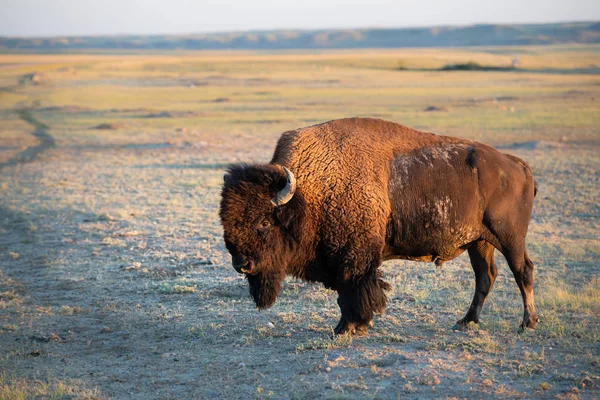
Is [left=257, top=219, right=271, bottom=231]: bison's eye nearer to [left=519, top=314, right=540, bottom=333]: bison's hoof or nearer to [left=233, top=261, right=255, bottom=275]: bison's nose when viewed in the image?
[left=233, top=261, right=255, bottom=275]: bison's nose

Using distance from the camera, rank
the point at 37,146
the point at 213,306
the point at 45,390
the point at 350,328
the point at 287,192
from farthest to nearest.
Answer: the point at 37,146
the point at 213,306
the point at 350,328
the point at 287,192
the point at 45,390

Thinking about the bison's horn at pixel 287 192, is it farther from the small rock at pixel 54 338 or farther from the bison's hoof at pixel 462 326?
the small rock at pixel 54 338

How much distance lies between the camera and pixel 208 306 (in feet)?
28.2

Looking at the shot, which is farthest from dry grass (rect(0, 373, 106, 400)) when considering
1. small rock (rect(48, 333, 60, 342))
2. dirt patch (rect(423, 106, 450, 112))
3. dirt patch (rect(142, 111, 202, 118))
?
dirt patch (rect(423, 106, 450, 112))

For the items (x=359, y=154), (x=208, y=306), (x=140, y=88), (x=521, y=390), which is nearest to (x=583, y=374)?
(x=521, y=390)

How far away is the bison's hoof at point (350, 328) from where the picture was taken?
7.17m

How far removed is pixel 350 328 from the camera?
7176 mm

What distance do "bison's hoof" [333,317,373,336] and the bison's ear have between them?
99 centimetres

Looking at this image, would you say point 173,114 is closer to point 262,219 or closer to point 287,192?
point 262,219

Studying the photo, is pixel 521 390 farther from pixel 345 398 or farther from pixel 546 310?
pixel 546 310

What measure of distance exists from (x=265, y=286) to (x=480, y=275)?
2338 mm

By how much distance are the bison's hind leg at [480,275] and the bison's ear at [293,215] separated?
6.37 ft

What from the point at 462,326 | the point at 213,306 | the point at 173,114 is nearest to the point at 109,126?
the point at 173,114

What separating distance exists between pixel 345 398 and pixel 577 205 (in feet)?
35.1
